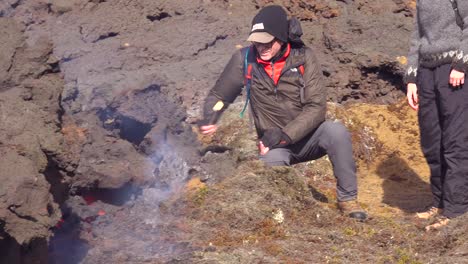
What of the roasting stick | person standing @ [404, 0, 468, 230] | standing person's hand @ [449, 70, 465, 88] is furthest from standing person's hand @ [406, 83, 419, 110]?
the roasting stick

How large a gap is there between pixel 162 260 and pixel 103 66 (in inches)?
155

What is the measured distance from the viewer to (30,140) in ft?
18.1

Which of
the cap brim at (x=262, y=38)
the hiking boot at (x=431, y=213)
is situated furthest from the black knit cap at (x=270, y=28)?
the hiking boot at (x=431, y=213)

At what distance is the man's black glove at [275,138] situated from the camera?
6707 millimetres

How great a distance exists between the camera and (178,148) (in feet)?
28.7

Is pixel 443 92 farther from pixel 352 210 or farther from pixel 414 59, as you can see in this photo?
pixel 352 210

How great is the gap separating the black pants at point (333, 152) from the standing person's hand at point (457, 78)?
0.97 m

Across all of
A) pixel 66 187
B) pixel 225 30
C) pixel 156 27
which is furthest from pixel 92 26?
pixel 66 187

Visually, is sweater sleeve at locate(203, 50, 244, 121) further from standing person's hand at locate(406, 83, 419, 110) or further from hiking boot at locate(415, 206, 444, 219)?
hiking boot at locate(415, 206, 444, 219)

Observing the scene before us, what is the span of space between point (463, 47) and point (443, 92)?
0.36m

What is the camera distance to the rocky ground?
19.6 ft

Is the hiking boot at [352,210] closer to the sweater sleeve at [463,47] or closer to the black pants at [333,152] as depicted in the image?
the black pants at [333,152]

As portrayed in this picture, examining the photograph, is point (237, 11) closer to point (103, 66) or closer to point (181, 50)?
point (181, 50)

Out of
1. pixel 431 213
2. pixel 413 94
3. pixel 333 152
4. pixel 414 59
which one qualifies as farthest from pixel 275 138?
pixel 431 213
